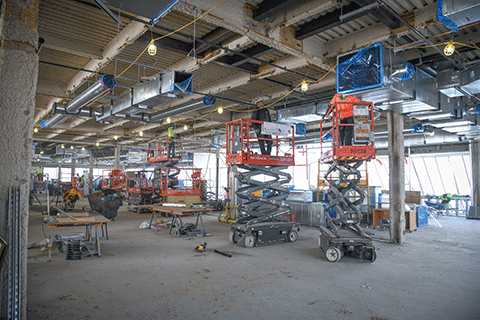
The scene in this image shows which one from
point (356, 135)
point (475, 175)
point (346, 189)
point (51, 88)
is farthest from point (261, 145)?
point (475, 175)

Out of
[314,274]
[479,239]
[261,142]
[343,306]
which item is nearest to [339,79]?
[261,142]

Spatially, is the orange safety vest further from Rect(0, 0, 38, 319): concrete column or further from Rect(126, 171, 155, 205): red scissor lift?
Rect(126, 171, 155, 205): red scissor lift

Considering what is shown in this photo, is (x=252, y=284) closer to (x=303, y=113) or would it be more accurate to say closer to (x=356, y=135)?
(x=356, y=135)

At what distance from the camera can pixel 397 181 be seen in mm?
9211

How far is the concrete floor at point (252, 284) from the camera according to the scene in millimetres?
4188

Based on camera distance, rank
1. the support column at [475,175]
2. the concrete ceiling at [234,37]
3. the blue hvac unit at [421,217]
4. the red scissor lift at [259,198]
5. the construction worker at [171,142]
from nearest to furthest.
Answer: the concrete ceiling at [234,37]
the red scissor lift at [259,198]
the blue hvac unit at [421,217]
the support column at [475,175]
the construction worker at [171,142]

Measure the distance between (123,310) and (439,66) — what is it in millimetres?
9924

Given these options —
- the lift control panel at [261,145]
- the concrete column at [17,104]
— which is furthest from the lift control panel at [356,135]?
the concrete column at [17,104]

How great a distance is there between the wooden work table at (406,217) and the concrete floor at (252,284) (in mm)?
2832

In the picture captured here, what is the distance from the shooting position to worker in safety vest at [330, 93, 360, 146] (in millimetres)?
7707

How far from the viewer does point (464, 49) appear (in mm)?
7852

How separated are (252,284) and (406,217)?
873 cm

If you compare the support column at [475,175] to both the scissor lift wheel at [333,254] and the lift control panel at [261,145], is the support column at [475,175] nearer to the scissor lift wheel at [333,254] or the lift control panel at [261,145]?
the lift control panel at [261,145]

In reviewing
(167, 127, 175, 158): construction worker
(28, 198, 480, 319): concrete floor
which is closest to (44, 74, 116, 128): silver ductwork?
(28, 198, 480, 319): concrete floor
